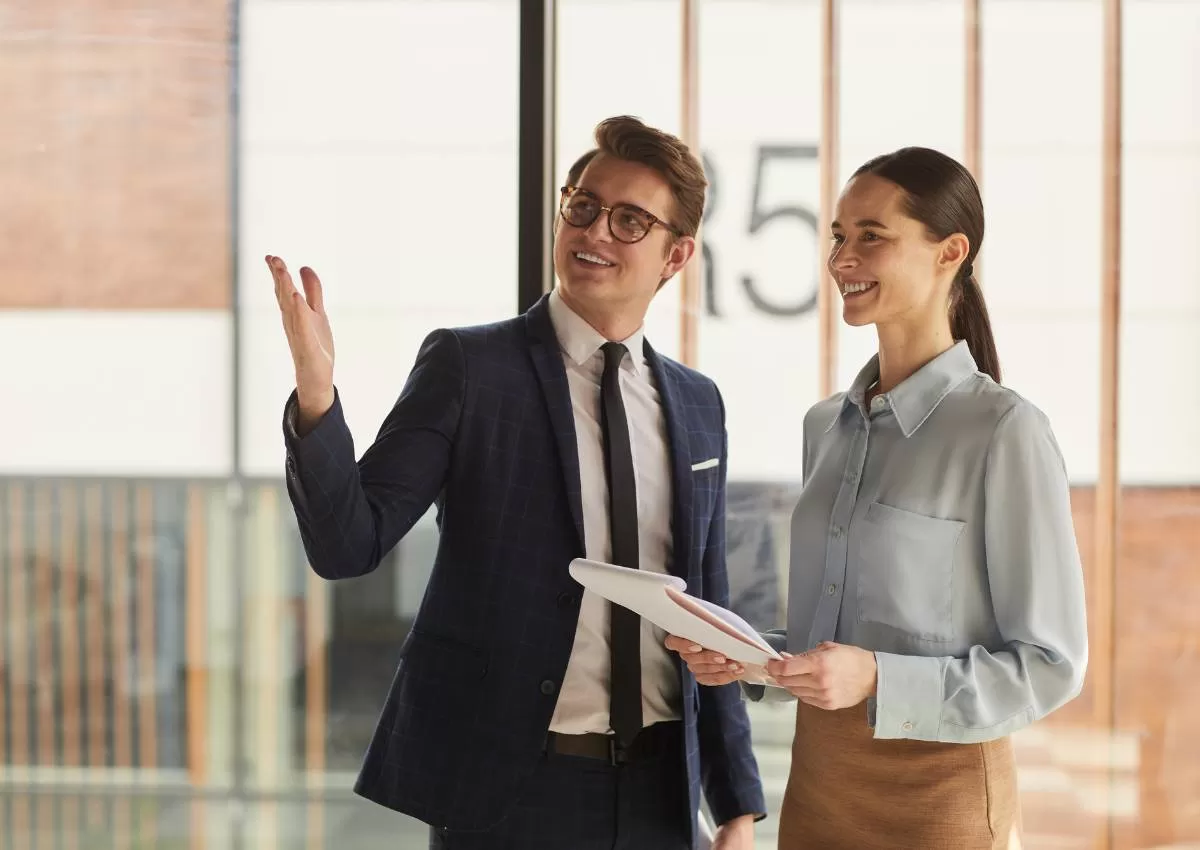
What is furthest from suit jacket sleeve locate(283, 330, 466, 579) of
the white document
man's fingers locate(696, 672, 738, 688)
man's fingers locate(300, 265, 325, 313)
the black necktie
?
man's fingers locate(696, 672, 738, 688)

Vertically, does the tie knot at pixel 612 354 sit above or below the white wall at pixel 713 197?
below

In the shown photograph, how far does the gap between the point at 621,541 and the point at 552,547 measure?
106 mm

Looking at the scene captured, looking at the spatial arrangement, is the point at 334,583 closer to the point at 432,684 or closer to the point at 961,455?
the point at 432,684

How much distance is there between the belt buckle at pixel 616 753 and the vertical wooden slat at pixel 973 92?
4.73ft

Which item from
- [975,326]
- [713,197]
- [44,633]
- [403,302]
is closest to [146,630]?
[44,633]

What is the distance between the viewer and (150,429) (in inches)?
97.0

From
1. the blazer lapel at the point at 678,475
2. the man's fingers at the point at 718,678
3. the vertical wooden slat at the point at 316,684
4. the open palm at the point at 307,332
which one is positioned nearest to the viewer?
the open palm at the point at 307,332

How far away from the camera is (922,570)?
1.42 metres

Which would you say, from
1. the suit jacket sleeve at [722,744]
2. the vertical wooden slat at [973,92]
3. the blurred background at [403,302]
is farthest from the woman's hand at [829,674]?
the vertical wooden slat at [973,92]

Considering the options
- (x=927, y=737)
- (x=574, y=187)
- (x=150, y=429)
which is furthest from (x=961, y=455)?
(x=150, y=429)

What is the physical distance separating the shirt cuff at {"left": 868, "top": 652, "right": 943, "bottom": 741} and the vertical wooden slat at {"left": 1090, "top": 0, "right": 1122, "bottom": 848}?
1.17 meters

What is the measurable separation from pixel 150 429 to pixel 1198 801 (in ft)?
8.01

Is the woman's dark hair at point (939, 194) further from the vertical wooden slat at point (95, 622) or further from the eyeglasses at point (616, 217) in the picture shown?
the vertical wooden slat at point (95, 622)

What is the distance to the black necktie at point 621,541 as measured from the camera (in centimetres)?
162
